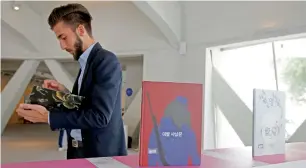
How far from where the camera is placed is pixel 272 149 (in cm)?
126

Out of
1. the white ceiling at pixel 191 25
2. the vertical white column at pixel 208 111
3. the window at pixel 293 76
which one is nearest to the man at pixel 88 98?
the white ceiling at pixel 191 25

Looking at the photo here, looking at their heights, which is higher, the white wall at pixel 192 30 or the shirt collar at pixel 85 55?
→ the white wall at pixel 192 30

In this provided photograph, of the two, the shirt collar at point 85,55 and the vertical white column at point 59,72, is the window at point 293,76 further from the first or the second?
the vertical white column at point 59,72

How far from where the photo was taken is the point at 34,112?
1125 mm

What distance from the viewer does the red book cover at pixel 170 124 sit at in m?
0.96

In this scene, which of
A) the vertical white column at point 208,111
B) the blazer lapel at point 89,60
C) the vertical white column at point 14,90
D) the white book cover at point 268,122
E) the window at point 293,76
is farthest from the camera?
the vertical white column at point 14,90

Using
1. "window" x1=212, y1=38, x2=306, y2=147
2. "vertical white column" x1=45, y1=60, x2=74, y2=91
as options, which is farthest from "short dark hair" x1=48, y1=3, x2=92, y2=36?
"vertical white column" x1=45, y1=60, x2=74, y2=91

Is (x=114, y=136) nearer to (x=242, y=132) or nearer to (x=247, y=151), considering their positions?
(x=247, y=151)

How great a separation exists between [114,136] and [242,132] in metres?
4.01

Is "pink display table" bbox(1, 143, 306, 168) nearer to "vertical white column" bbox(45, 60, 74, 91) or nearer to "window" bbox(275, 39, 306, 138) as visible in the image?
"window" bbox(275, 39, 306, 138)

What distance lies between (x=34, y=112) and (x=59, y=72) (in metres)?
6.58

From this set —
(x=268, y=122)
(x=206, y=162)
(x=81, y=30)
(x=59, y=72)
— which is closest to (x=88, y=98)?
(x=81, y=30)

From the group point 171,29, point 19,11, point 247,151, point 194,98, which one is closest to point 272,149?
point 247,151

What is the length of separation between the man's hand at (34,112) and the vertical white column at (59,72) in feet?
21.0
